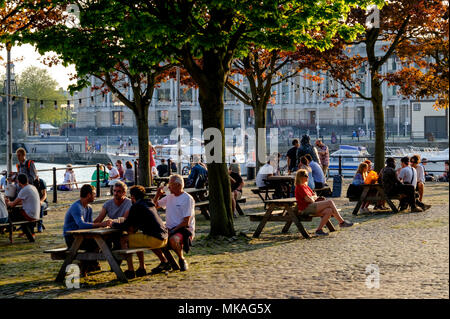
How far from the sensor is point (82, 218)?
11.3 meters

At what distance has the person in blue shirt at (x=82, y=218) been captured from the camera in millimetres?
11102

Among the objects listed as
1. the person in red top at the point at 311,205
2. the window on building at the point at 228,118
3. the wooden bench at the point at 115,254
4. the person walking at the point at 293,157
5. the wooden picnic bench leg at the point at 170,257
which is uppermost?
the window on building at the point at 228,118

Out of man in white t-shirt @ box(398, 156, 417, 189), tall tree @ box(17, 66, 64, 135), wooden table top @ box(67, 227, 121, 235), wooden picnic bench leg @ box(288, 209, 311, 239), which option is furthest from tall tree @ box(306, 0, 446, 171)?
tall tree @ box(17, 66, 64, 135)

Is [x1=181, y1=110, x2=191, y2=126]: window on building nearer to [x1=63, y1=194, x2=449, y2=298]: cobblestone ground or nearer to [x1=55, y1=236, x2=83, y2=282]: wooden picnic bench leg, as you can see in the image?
A: [x1=63, y1=194, x2=449, y2=298]: cobblestone ground

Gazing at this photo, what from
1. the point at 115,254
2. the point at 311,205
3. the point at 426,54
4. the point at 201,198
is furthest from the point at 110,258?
the point at 426,54

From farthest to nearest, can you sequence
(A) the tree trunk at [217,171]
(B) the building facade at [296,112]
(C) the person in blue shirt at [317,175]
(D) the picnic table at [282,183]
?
(B) the building facade at [296,112] < (D) the picnic table at [282,183] < (C) the person in blue shirt at [317,175] < (A) the tree trunk at [217,171]

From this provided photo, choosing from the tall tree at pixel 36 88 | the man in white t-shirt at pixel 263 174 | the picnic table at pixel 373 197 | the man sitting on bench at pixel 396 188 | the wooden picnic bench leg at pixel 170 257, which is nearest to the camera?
the wooden picnic bench leg at pixel 170 257

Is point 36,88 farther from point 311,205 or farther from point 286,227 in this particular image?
point 311,205

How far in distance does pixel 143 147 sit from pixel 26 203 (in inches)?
411

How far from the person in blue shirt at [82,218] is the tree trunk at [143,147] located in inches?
559

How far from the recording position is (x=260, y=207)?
22.2m

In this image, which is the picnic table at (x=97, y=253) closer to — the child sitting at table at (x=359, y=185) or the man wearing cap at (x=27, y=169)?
the man wearing cap at (x=27, y=169)

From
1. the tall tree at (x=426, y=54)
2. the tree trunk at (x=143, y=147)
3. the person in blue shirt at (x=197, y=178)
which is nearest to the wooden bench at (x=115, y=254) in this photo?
the person in blue shirt at (x=197, y=178)

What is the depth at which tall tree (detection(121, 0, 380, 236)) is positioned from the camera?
13.9m
